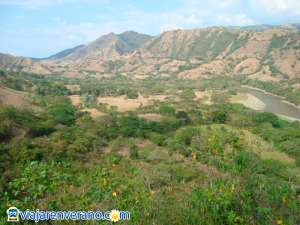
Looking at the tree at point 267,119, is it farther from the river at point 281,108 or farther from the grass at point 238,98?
the grass at point 238,98

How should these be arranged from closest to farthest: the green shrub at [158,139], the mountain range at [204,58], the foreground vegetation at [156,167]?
the foreground vegetation at [156,167]
the green shrub at [158,139]
the mountain range at [204,58]

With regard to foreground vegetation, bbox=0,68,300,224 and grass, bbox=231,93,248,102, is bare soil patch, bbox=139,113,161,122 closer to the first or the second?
foreground vegetation, bbox=0,68,300,224

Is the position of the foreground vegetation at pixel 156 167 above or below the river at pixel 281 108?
above

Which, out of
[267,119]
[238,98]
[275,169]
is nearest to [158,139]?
[275,169]

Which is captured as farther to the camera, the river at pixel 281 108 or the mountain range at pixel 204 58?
the mountain range at pixel 204 58

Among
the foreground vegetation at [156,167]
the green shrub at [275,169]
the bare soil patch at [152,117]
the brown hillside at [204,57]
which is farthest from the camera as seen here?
the brown hillside at [204,57]

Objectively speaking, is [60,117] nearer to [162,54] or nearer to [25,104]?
[25,104]

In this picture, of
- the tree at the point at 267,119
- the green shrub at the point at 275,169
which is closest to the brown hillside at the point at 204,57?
the tree at the point at 267,119

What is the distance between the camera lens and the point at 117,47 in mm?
187625

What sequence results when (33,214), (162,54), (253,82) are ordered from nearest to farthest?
(33,214)
(253,82)
(162,54)

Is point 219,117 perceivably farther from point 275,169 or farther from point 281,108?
point 281,108

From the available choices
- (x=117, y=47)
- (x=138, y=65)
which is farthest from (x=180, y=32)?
(x=117, y=47)

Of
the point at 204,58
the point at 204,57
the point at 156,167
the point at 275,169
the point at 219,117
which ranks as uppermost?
the point at 204,57

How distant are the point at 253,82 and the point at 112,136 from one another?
206 ft
